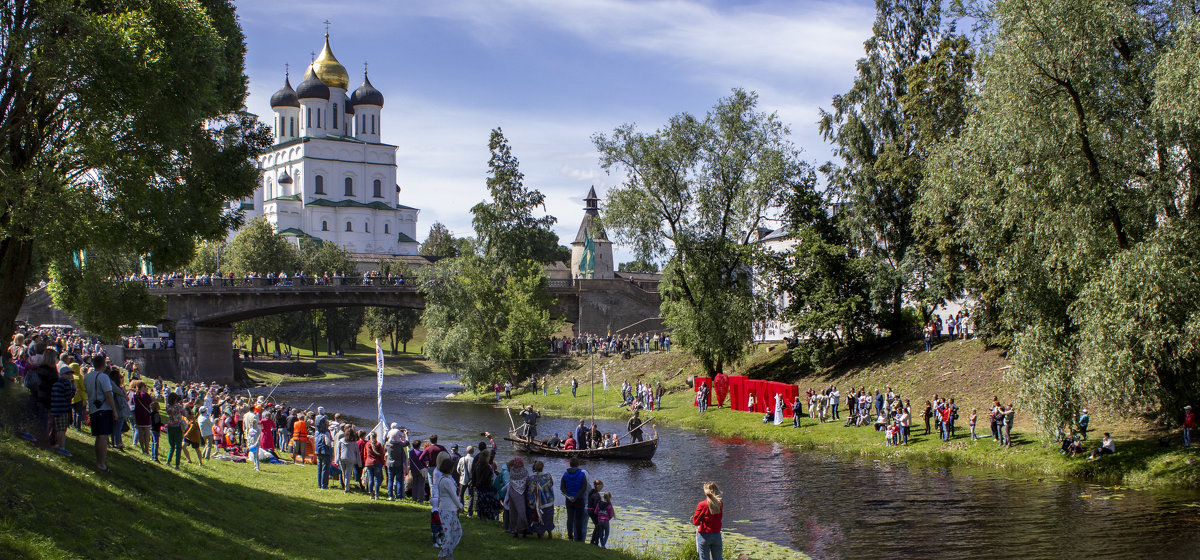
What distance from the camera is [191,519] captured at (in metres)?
14.0

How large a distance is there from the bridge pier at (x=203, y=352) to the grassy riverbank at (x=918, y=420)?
73.2ft

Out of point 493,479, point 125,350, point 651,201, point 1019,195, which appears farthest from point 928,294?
point 125,350

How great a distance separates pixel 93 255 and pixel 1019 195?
23842 mm

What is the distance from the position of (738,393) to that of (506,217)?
90.3ft

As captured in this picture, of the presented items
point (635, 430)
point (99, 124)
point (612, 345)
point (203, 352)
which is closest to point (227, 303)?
point (203, 352)

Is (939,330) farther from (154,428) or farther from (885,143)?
(154,428)

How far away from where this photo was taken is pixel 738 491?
2692 centimetres

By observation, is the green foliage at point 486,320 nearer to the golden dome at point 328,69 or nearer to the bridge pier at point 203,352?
the bridge pier at point 203,352

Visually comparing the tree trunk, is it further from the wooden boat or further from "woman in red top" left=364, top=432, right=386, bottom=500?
the wooden boat

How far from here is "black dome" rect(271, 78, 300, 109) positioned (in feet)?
408

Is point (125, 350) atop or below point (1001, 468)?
atop

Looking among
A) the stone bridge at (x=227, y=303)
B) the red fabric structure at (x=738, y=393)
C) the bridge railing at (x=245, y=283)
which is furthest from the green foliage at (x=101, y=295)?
the bridge railing at (x=245, y=283)

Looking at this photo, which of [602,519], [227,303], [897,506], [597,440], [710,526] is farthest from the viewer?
[227,303]

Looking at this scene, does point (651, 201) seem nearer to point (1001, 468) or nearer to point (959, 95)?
point (959, 95)
